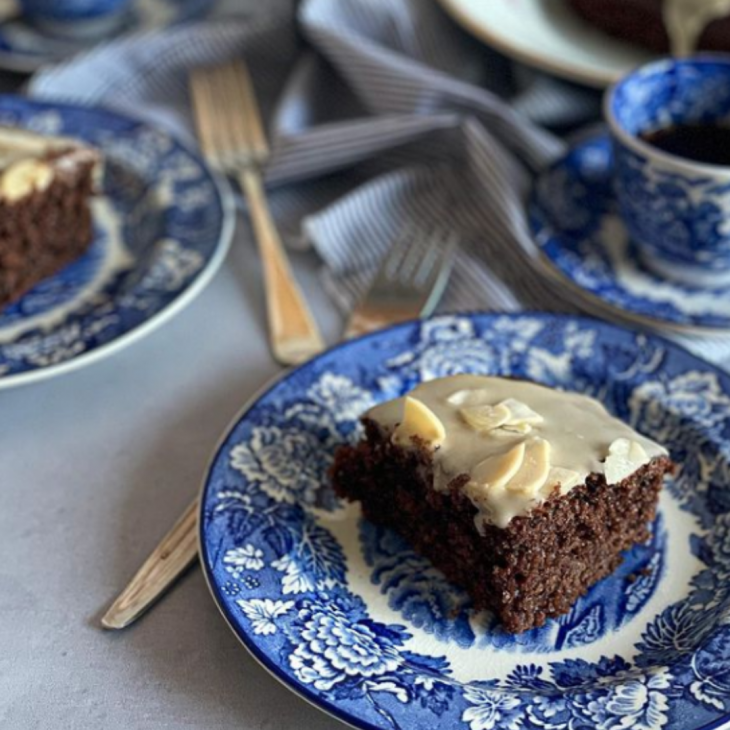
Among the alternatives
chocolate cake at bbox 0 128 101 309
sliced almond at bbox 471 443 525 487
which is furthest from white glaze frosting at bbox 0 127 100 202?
sliced almond at bbox 471 443 525 487

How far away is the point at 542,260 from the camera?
6.23ft

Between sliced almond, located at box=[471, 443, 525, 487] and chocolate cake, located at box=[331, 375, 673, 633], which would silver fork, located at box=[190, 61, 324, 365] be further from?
sliced almond, located at box=[471, 443, 525, 487]

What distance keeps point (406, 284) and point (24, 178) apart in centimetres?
71

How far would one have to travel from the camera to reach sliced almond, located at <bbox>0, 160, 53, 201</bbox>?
1.89m

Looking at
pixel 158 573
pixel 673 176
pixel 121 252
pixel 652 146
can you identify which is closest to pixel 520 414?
pixel 158 573

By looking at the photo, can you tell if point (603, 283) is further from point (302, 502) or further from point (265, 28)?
point (265, 28)

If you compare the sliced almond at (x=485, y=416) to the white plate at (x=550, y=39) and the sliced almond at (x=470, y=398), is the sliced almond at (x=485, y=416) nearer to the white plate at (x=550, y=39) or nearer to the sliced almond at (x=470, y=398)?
the sliced almond at (x=470, y=398)

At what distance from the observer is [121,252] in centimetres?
205

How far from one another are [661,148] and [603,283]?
0.28 m

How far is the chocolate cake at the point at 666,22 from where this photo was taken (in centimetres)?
211

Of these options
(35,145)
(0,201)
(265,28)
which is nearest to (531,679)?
(0,201)

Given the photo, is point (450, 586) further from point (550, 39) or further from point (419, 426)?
point (550, 39)

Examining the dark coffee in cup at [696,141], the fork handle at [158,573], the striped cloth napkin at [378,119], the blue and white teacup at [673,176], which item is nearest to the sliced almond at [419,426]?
the fork handle at [158,573]

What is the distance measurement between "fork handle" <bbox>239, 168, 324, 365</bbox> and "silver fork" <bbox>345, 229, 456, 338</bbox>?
0.08m
